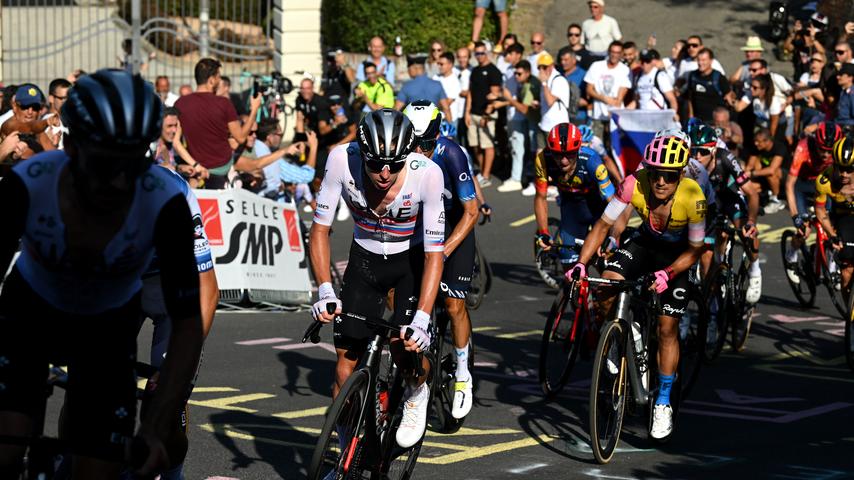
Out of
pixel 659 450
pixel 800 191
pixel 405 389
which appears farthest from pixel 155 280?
pixel 800 191

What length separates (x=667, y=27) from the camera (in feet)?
96.9

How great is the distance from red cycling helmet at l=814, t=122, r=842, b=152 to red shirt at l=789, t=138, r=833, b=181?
0.19m

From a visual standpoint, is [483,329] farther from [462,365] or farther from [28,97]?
[28,97]

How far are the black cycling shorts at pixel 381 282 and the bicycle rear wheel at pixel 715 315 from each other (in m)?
4.99

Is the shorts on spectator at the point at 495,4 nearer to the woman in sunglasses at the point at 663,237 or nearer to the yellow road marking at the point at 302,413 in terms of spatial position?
the woman in sunglasses at the point at 663,237

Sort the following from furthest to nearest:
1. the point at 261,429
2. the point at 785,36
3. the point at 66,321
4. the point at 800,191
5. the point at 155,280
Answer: the point at 785,36, the point at 800,191, the point at 261,429, the point at 155,280, the point at 66,321

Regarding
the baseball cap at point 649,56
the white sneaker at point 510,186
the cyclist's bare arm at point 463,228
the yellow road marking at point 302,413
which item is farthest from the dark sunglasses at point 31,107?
the baseball cap at point 649,56

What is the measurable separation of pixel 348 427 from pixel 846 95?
14106mm

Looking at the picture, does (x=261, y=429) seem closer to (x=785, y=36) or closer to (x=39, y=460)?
(x=39, y=460)

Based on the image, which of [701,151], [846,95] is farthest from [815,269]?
[846,95]

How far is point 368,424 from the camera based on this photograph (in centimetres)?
706

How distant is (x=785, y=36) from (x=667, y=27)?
9.43 ft

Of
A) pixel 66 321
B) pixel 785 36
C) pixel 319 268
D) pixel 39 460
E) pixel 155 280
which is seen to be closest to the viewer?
pixel 39 460

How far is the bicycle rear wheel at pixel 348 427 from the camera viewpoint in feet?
21.3
